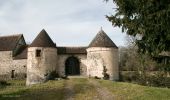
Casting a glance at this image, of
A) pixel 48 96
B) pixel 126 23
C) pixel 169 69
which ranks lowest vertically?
pixel 48 96

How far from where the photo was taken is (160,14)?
14.2m

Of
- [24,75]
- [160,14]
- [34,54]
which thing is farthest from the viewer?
[24,75]

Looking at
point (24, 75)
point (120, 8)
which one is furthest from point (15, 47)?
point (120, 8)

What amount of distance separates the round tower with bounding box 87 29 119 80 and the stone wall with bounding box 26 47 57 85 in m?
4.42

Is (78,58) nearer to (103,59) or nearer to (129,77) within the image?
(103,59)

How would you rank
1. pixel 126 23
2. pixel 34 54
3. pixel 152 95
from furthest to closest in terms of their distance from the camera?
1. pixel 34 54
2. pixel 152 95
3. pixel 126 23

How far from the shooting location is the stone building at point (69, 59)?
116ft

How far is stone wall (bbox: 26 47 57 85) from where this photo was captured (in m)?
35.7

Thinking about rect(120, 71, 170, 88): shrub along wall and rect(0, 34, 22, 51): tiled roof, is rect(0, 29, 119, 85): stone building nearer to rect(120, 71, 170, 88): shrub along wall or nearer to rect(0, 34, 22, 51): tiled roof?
rect(0, 34, 22, 51): tiled roof

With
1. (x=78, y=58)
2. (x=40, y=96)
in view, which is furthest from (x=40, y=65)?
(x=40, y=96)

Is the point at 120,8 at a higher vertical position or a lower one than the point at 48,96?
higher

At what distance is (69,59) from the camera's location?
38.8 meters

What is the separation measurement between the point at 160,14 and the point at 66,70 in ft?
83.0

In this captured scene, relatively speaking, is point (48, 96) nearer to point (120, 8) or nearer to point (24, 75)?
point (120, 8)
